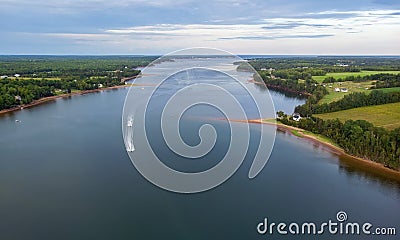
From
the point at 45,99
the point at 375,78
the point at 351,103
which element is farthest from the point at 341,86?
the point at 45,99

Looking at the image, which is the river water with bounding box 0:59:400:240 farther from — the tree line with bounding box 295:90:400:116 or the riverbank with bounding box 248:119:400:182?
the tree line with bounding box 295:90:400:116

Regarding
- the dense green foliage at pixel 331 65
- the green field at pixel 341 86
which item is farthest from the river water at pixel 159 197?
the dense green foliage at pixel 331 65

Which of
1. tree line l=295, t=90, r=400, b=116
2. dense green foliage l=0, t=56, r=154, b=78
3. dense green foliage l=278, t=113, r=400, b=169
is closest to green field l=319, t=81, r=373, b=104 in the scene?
tree line l=295, t=90, r=400, b=116

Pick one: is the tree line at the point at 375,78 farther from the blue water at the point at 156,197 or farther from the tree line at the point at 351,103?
the blue water at the point at 156,197

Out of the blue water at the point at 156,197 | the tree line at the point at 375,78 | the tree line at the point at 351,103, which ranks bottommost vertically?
the blue water at the point at 156,197

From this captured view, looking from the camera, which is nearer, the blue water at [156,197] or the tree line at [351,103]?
the blue water at [156,197]

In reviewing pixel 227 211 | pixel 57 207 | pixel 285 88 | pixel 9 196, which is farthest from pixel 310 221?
pixel 285 88
